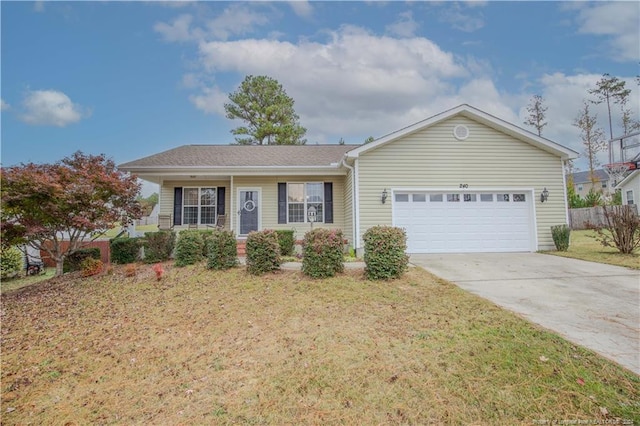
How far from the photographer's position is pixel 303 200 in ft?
38.9

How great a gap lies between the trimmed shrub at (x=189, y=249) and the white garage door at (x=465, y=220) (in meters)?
6.07

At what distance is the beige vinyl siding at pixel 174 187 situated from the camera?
11734mm

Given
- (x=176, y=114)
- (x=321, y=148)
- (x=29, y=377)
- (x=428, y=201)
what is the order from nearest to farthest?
(x=29, y=377), (x=428, y=201), (x=321, y=148), (x=176, y=114)

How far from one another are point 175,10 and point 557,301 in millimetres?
13944

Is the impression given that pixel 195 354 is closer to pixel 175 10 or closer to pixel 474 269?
pixel 474 269

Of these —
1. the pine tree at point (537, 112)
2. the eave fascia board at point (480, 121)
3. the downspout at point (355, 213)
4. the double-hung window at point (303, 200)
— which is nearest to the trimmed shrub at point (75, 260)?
the double-hung window at point (303, 200)

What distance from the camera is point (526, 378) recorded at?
2.63 m

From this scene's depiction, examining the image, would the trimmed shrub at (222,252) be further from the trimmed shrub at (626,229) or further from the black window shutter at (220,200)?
the trimmed shrub at (626,229)

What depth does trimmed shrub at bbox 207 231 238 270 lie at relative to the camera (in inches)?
287

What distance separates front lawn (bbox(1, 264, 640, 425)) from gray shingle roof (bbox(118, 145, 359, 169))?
677 cm

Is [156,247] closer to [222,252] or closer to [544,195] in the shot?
[222,252]

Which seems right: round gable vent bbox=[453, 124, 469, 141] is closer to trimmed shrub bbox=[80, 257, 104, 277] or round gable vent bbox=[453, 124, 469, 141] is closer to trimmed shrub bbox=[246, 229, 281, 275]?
trimmed shrub bbox=[246, 229, 281, 275]

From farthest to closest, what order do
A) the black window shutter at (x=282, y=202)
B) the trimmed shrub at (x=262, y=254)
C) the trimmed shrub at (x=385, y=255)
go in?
the black window shutter at (x=282, y=202)
the trimmed shrub at (x=262, y=254)
the trimmed shrub at (x=385, y=255)

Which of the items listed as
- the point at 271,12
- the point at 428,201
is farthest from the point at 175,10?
the point at 428,201
